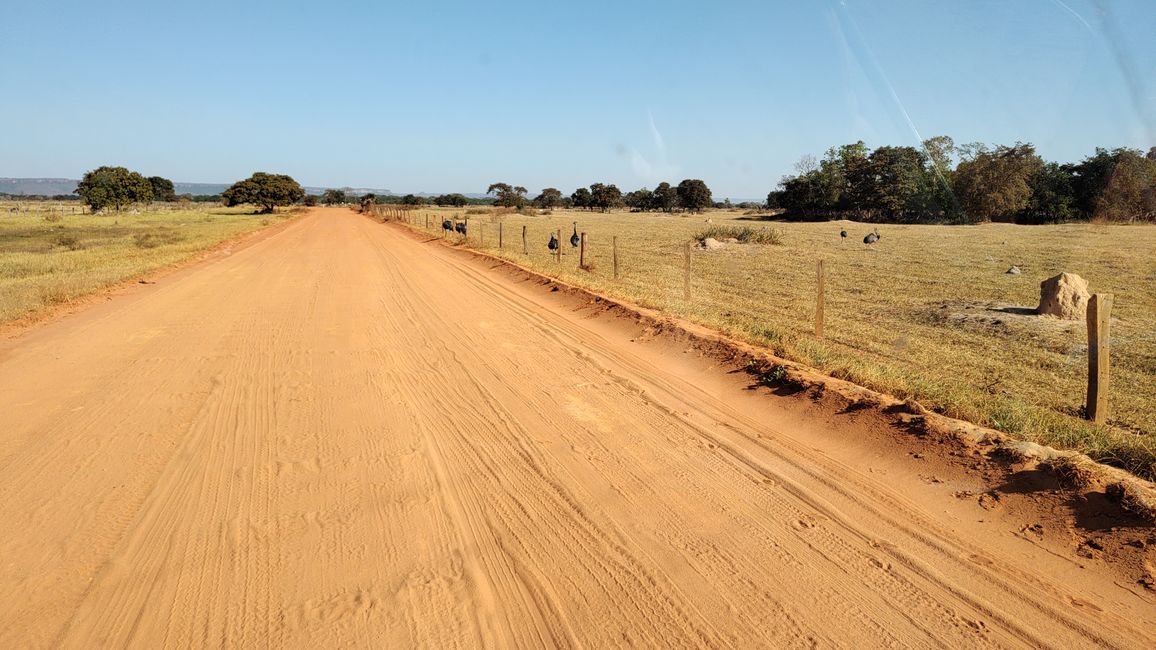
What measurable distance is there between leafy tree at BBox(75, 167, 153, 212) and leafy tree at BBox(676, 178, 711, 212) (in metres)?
81.2

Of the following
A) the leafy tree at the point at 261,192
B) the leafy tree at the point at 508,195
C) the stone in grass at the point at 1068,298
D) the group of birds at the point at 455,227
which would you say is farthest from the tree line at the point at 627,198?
→ the stone in grass at the point at 1068,298

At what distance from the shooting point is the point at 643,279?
1855 cm

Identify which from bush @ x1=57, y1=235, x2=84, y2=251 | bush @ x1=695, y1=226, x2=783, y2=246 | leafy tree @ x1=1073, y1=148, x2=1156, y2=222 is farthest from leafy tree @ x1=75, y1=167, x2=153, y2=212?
leafy tree @ x1=1073, y1=148, x2=1156, y2=222

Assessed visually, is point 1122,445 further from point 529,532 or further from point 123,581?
point 123,581

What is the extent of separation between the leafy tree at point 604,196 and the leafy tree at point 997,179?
8199 cm

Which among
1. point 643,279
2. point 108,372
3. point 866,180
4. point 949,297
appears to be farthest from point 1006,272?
point 866,180

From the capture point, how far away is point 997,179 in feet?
142

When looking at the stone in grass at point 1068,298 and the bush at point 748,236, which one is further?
the bush at point 748,236

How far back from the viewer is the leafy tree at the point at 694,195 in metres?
111

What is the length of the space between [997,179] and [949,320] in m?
38.2

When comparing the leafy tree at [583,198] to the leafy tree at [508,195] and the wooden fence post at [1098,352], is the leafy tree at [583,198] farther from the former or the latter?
the wooden fence post at [1098,352]

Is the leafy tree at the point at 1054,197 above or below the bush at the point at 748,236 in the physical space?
above

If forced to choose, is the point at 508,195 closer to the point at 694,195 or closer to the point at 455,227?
the point at 694,195

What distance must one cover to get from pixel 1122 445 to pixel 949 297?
11781 millimetres
